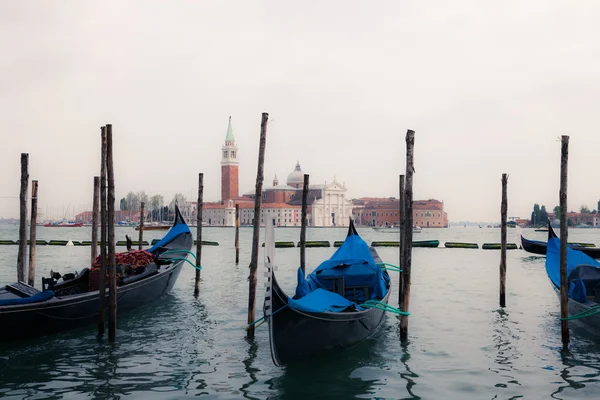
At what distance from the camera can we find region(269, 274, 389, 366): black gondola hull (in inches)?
259

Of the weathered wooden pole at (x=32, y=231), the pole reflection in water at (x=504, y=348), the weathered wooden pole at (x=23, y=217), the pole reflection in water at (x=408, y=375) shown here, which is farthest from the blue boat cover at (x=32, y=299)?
the pole reflection in water at (x=504, y=348)

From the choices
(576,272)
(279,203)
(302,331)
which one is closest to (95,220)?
(302,331)

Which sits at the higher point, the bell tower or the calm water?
the bell tower

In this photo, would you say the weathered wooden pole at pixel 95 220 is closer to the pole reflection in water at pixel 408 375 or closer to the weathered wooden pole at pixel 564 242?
the pole reflection in water at pixel 408 375

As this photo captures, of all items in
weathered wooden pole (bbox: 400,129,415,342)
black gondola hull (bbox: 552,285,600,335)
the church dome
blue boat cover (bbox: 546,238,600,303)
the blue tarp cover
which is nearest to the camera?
black gondola hull (bbox: 552,285,600,335)

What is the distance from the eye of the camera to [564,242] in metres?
8.11

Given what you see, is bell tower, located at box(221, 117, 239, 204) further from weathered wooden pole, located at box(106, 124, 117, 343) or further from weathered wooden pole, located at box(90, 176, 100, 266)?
weathered wooden pole, located at box(106, 124, 117, 343)

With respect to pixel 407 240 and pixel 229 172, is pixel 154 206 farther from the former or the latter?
pixel 407 240

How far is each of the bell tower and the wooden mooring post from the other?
10404 cm

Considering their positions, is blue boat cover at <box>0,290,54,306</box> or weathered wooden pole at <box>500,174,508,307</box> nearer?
blue boat cover at <box>0,290,54,306</box>

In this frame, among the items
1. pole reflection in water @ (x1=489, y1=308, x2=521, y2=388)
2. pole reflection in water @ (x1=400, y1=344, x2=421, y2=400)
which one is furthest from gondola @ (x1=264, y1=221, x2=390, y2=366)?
pole reflection in water @ (x1=489, y1=308, x2=521, y2=388)

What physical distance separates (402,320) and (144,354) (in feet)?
11.5

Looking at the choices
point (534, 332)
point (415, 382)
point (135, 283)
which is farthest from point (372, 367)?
point (135, 283)

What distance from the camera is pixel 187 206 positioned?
12875 cm
